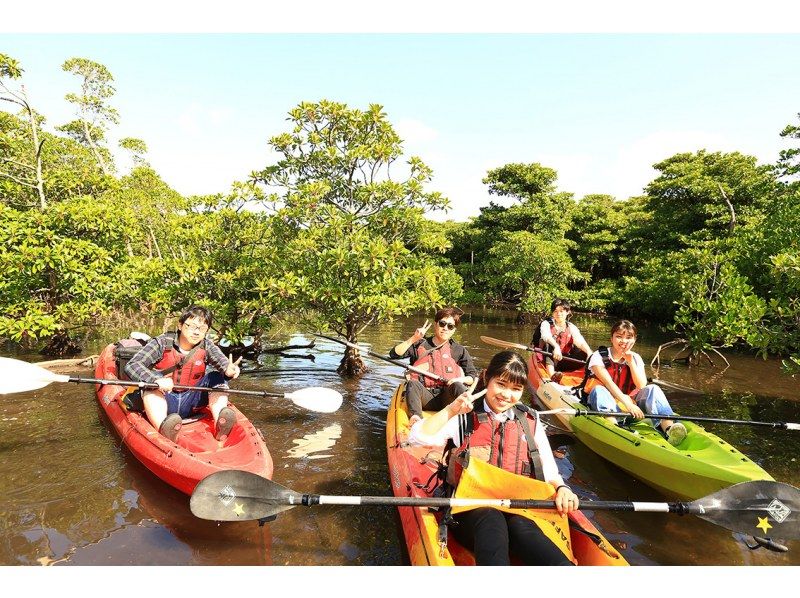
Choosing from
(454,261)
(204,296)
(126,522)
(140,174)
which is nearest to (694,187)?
(454,261)

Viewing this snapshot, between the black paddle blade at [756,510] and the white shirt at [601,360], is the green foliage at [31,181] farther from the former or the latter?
the black paddle blade at [756,510]

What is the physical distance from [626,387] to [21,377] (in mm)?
7630

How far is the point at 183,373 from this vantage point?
5.21 metres

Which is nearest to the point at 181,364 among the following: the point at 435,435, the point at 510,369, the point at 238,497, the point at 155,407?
the point at 155,407

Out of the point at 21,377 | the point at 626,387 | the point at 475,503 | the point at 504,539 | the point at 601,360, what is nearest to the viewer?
the point at 504,539

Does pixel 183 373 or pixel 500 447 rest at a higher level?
pixel 500 447

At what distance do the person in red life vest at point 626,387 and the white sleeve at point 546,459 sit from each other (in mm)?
2345

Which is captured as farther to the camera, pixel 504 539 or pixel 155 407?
pixel 155 407

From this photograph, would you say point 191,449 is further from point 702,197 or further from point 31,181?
point 702,197

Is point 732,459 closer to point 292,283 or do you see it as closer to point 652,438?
point 652,438

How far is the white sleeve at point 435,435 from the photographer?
10.3ft

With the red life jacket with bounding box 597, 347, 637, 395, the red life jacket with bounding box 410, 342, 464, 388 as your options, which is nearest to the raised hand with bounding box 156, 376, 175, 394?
the red life jacket with bounding box 410, 342, 464, 388

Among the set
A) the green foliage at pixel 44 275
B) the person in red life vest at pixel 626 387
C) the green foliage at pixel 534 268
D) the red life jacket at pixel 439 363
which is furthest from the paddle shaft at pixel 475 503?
the green foliage at pixel 534 268

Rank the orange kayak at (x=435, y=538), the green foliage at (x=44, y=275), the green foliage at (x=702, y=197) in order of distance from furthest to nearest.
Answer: the green foliage at (x=702, y=197)
the green foliage at (x=44, y=275)
the orange kayak at (x=435, y=538)
